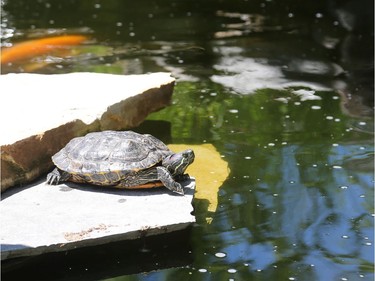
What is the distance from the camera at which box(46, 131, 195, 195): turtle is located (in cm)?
509

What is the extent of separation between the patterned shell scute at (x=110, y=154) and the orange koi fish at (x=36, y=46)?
12.6ft

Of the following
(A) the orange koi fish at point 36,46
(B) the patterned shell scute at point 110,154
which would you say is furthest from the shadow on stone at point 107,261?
(A) the orange koi fish at point 36,46

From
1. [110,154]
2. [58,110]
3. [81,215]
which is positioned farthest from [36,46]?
[81,215]

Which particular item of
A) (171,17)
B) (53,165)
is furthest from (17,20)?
(53,165)

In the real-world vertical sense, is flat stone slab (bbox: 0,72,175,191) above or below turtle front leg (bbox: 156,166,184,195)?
above

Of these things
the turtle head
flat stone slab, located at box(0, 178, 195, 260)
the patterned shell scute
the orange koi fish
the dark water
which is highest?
the patterned shell scute

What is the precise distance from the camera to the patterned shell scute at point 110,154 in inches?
201

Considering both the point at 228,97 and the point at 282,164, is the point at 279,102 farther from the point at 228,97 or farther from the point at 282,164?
the point at 282,164

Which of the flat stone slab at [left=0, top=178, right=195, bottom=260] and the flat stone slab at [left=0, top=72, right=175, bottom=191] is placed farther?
the flat stone slab at [left=0, top=72, right=175, bottom=191]

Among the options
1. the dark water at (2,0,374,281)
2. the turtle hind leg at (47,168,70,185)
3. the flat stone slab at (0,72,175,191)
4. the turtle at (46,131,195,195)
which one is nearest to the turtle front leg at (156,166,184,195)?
the turtle at (46,131,195,195)

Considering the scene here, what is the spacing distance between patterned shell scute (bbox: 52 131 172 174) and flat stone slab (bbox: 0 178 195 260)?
18 centimetres

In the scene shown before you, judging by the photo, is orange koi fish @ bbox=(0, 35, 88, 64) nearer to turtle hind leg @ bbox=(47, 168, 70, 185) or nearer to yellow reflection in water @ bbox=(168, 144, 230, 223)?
yellow reflection in water @ bbox=(168, 144, 230, 223)

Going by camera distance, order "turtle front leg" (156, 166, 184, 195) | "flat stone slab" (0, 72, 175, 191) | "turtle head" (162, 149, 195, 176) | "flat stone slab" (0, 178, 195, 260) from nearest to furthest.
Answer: "flat stone slab" (0, 178, 195, 260) < "turtle front leg" (156, 166, 184, 195) < "turtle head" (162, 149, 195, 176) < "flat stone slab" (0, 72, 175, 191)

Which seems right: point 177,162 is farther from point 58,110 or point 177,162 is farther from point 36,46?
point 36,46
